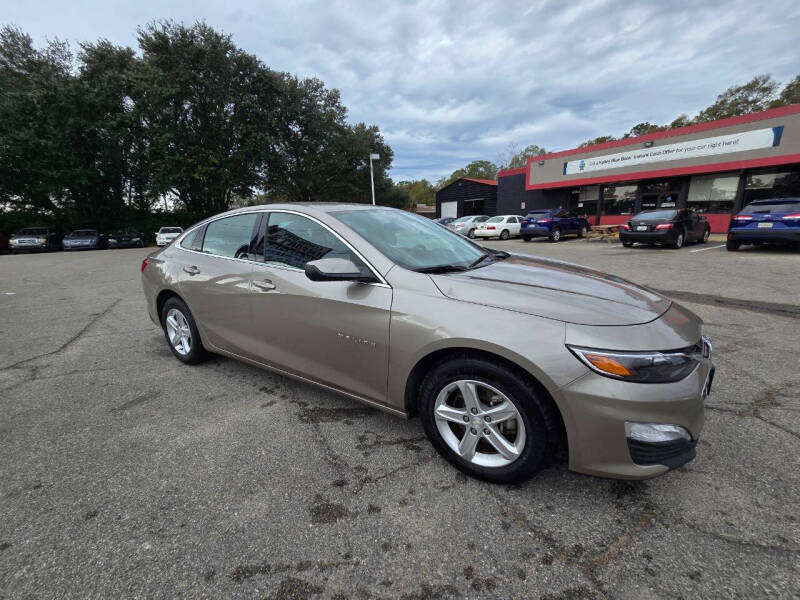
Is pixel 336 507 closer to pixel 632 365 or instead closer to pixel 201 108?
pixel 632 365

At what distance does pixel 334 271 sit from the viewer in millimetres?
2168

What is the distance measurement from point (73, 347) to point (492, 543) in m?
4.93

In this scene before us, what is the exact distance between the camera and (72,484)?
207 cm

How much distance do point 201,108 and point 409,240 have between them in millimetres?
29284

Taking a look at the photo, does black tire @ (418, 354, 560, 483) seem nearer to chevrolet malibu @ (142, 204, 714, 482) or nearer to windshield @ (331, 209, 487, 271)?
chevrolet malibu @ (142, 204, 714, 482)

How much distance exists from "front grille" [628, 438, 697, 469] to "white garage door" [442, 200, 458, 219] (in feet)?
116

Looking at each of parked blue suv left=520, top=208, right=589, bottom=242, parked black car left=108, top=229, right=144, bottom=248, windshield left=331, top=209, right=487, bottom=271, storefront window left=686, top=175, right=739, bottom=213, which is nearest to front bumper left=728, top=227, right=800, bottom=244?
parked blue suv left=520, top=208, right=589, bottom=242

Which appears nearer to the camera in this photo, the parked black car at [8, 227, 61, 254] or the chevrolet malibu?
the chevrolet malibu

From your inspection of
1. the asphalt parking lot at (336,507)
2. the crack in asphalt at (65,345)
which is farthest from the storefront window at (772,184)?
the crack in asphalt at (65,345)

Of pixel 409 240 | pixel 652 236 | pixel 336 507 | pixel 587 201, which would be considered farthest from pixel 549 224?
pixel 336 507

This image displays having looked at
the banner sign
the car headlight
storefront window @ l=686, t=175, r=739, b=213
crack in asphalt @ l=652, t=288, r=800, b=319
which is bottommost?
crack in asphalt @ l=652, t=288, r=800, b=319

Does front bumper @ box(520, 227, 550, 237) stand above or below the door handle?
above

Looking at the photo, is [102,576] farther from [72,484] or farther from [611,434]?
[611,434]

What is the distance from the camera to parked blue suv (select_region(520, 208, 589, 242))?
1814 cm
